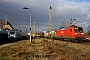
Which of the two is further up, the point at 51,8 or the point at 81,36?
the point at 51,8

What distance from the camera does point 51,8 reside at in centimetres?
6506

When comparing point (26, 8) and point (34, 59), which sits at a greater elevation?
point (26, 8)

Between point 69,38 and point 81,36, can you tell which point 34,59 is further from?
point 69,38

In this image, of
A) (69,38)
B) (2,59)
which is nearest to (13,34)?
(69,38)

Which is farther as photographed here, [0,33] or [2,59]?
[0,33]

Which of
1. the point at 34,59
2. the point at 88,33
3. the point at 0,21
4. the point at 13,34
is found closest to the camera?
the point at 34,59

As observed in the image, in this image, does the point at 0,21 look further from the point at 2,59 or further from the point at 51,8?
the point at 2,59

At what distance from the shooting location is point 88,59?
45.2 feet

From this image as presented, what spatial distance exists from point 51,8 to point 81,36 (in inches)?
930

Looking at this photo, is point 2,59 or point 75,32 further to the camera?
point 75,32

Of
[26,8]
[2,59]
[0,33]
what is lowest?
[2,59]

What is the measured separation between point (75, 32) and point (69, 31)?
3191mm

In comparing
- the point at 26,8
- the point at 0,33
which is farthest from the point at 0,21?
the point at 26,8

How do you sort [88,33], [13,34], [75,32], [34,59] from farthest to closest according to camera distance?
[88,33] < [13,34] < [75,32] < [34,59]
